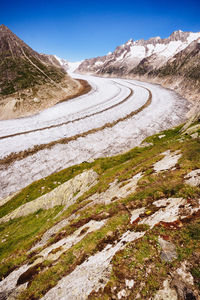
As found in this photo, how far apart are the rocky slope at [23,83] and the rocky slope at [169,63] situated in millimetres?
52018

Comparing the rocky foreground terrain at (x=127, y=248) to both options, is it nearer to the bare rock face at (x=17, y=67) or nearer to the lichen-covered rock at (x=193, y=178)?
the lichen-covered rock at (x=193, y=178)

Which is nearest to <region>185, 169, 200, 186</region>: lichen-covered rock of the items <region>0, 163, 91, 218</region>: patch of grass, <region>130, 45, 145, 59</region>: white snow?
<region>0, 163, 91, 218</region>: patch of grass

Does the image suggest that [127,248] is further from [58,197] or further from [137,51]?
[137,51]

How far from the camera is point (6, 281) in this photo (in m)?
8.67

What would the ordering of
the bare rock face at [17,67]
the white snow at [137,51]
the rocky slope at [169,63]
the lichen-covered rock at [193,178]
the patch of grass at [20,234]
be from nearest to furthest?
the lichen-covered rock at [193,178]
the patch of grass at [20,234]
the bare rock face at [17,67]
the rocky slope at [169,63]
the white snow at [137,51]

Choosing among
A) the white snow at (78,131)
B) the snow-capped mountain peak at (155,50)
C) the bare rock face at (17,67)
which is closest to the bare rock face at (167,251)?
the white snow at (78,131)

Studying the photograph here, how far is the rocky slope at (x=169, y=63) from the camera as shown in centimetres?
7230

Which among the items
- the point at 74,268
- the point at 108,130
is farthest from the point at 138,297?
the point at 108,130

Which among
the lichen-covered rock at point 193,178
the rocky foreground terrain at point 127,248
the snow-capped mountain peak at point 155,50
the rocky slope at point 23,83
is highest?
the snow-capped mountain peak at point 155,50

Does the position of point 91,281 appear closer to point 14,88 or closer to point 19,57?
point 14,88

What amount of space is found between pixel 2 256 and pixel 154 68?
13840 centimetres

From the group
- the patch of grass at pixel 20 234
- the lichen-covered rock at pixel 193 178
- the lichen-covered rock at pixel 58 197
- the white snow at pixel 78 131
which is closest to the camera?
the lichen-covered rock at pixel 193 178

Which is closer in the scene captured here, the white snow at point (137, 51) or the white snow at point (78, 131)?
the white snow at point (78, 131)

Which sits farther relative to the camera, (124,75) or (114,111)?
(124,75)
